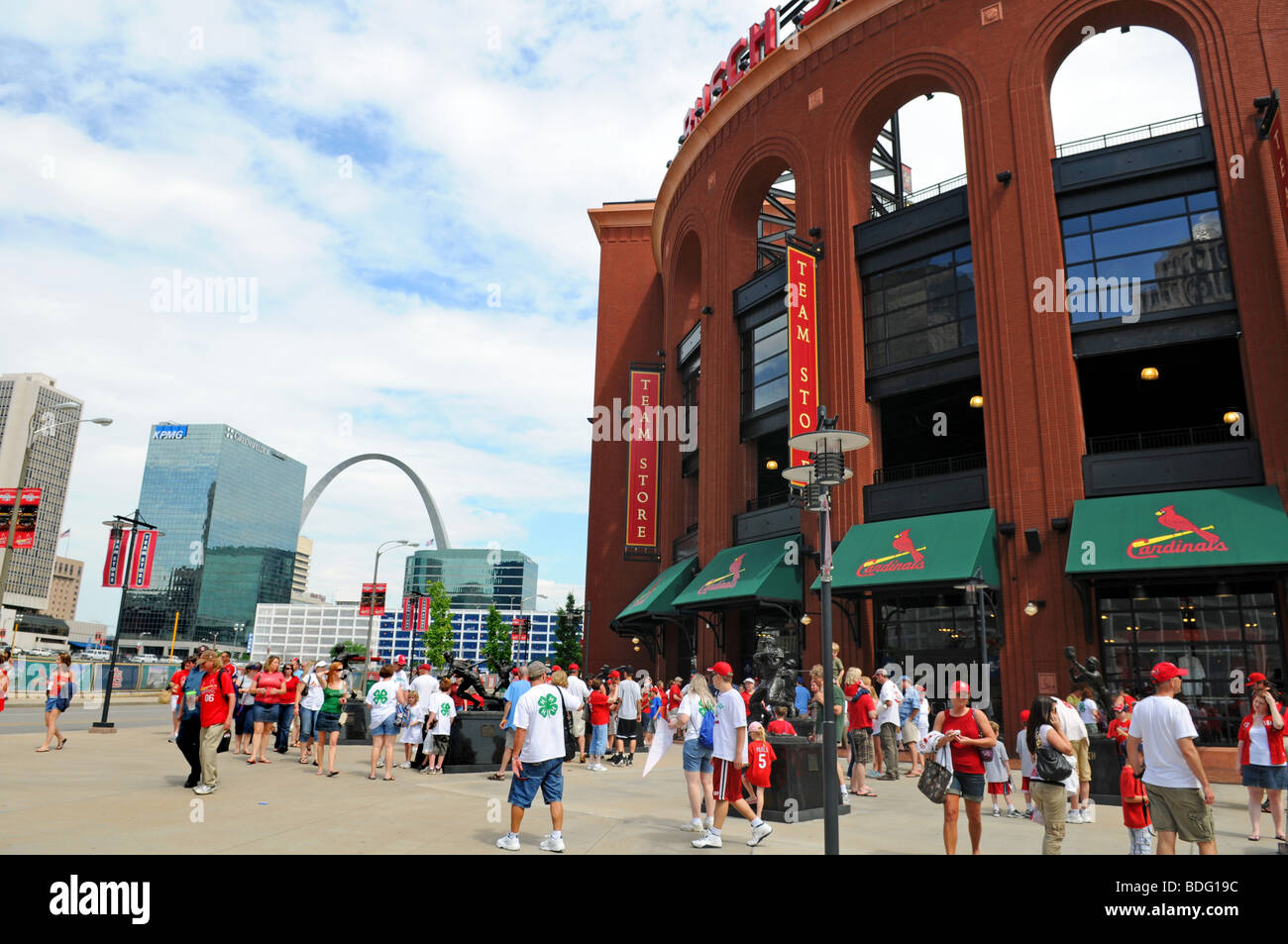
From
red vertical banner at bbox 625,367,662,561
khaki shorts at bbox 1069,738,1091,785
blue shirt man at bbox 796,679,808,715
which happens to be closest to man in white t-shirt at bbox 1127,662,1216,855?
khaki shorts at bbox 1069,738,1091,785

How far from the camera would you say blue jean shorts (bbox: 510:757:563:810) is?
895 cm

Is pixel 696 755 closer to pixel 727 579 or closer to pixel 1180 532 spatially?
pixel 1180 532

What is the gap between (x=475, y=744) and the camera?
1631cm

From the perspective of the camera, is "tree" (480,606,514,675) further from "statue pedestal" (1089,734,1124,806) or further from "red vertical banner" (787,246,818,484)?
"statue pedestal" (1089,734,1124,806)

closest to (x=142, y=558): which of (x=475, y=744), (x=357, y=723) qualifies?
(x=357, y=723)

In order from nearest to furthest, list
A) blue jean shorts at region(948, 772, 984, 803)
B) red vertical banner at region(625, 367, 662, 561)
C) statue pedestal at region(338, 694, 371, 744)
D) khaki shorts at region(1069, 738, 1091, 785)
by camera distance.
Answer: blue jean shorts at region(948, 772, 984, 803)
khaki shorts at region(1069, 738, 1091, 785)
statue pedestal at region(338, 694, 371, 744)
red vertical banner at region(625, 367, 662, 561)

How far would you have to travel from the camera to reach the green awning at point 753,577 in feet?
76.7

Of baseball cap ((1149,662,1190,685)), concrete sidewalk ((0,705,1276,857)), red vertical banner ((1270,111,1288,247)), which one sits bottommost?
concrete sidewalk ((0,705,1276,857))

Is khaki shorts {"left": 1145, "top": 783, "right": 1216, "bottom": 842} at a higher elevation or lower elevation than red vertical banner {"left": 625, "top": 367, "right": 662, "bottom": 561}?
lower

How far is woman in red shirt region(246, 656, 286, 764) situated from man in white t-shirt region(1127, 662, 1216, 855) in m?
15.7

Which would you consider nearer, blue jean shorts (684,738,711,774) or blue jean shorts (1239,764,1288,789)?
blue jean shorts (1239,764,1288,789)

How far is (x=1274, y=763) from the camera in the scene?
10.1 meters

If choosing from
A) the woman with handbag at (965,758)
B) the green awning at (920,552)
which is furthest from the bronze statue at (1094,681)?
the woman with handbag at (965,758)
